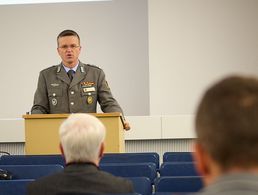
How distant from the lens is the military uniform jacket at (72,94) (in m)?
5.90

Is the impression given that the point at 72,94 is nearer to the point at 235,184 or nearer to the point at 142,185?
the point at 142,185

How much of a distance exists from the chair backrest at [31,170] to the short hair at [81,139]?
1.06 metres

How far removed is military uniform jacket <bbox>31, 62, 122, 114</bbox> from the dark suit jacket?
10.3ft

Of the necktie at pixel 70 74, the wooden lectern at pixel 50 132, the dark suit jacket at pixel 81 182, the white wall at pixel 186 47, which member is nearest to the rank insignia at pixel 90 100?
the necktie at pixel 70 74

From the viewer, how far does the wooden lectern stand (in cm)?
530

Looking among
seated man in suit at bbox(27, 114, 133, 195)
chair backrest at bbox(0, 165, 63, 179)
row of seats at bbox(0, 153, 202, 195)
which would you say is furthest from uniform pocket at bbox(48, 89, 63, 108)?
seated man in suit at bbox(27, 114, 133, 195)

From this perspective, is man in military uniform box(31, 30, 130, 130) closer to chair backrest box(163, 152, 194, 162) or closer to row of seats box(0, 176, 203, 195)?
chair backrest box(163, 152, 194, 162)

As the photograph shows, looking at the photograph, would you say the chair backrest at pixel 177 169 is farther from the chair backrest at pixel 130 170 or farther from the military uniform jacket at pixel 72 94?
the military uniform jacket at pixel 72 94

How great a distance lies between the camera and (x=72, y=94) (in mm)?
5895

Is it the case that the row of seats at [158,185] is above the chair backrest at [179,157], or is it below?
above

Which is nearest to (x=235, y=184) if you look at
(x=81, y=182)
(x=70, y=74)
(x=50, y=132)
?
(x=81, y=182)

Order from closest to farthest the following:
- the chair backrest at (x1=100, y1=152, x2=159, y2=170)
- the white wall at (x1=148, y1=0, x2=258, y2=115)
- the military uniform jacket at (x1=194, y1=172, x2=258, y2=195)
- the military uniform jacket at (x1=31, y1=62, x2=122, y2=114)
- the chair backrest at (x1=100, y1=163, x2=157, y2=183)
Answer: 1. the military uniform jacket at (x1=194, y1=172, x2=258, y2=195)
2. the chair backrest at (x1=100, y1=163, x2=157, y2=183)
3. the chair backrest at (x1=100, y1=152, x2=159, y2=170)
4. the military uniform jacket at (x1=31, y1=62, x2=122, y2=114)
5. the white wall at (x1=148, y1=0, x2=258, y2=115)

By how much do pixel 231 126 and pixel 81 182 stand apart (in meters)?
1.56

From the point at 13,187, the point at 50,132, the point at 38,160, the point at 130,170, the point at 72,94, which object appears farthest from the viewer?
the point at 72,94
